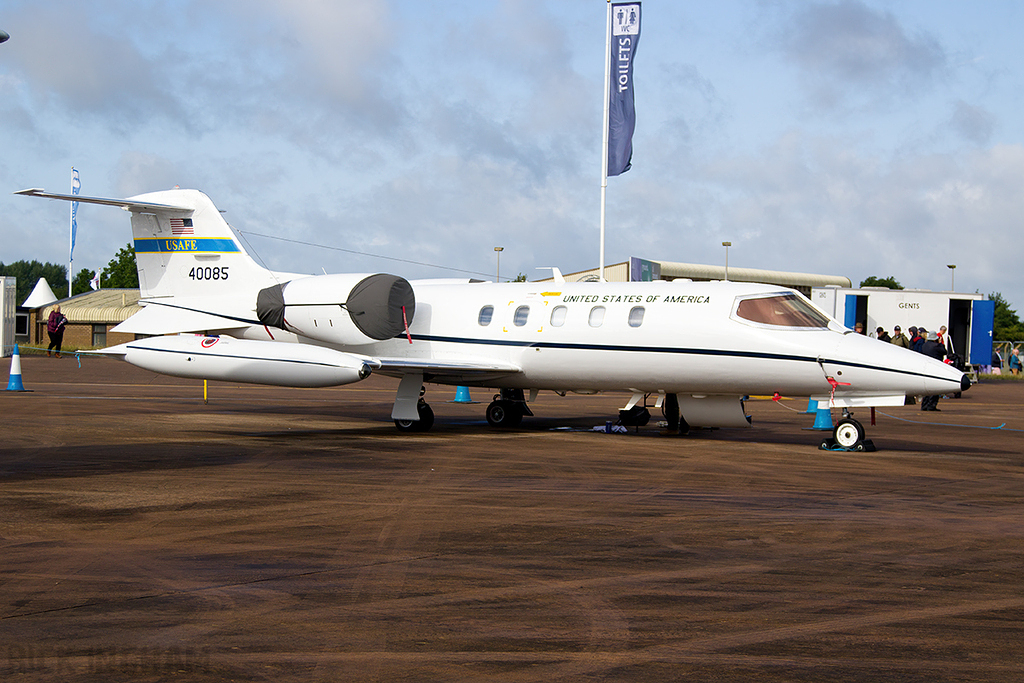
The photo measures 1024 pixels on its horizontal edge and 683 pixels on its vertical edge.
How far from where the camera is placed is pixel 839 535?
26.3 ft

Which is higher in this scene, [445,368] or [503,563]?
[445,368]

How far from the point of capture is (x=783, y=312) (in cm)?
1505

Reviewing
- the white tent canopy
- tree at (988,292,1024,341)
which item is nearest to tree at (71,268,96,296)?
the white tent canopy

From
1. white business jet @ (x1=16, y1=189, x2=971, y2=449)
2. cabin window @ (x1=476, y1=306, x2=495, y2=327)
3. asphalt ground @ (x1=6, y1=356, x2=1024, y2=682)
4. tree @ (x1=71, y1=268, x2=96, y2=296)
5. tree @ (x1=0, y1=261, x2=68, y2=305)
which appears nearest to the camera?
asphalt ground @ (x1=6, y1=356, x2=1024, y2=682)

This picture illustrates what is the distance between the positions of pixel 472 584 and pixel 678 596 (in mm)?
1326

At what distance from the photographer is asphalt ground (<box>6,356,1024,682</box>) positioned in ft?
15.9

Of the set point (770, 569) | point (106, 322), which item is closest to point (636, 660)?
point (770, 569)

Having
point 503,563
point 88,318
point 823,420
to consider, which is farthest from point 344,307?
point 88,318

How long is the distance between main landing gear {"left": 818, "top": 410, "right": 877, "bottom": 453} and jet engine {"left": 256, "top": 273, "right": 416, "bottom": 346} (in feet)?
25.5

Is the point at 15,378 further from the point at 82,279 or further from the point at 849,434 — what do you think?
the point at 82,279

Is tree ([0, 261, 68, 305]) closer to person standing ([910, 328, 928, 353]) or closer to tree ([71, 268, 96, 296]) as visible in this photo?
tree ([71, 268, 96, 296])

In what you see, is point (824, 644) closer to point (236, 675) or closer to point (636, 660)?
point (636, 660)

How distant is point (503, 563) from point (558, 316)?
10152mm

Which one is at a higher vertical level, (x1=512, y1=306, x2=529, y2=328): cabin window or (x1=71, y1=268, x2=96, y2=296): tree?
(x1=71, y1=268, x2=96, y2=296): tree
